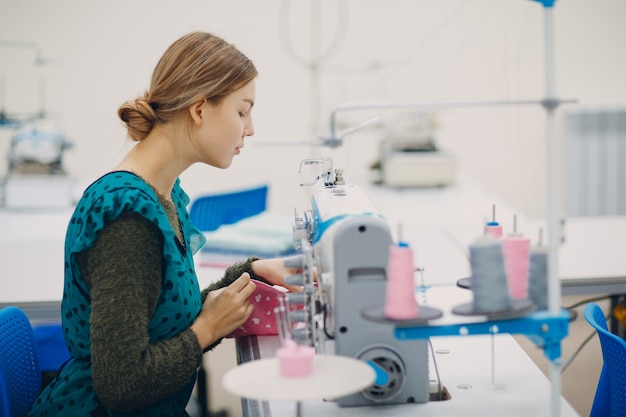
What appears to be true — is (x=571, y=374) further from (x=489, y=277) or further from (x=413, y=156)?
(x=489, y=277)

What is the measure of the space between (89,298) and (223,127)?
41 centimetres

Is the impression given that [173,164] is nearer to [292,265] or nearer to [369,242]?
[292,265]

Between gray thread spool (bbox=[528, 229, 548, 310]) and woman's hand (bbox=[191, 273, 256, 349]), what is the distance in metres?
0.62

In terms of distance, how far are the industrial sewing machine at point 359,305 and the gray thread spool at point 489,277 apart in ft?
0.64

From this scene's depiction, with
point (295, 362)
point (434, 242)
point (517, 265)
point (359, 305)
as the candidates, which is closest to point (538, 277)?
point (517, 265)

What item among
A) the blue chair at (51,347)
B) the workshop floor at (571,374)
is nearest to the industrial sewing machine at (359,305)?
the blue chair at (51,347)

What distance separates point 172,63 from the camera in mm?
1549

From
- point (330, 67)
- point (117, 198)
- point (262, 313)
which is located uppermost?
point (330, 67)

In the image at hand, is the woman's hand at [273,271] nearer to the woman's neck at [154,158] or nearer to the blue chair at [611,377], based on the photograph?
the woman's neck at [154,158]

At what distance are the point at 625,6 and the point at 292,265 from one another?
408cm

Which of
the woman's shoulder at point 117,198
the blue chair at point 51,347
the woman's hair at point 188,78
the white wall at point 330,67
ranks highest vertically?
the white wall at point 330,67

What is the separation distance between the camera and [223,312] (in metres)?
1.66

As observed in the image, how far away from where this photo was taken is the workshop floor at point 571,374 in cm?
337

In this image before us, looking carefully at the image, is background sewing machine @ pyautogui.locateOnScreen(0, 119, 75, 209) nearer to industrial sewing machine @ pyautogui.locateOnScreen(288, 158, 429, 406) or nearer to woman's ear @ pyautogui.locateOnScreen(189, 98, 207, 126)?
woman's ear @ pyautogui.locateOnScreen(189, 98, 207, 126)
